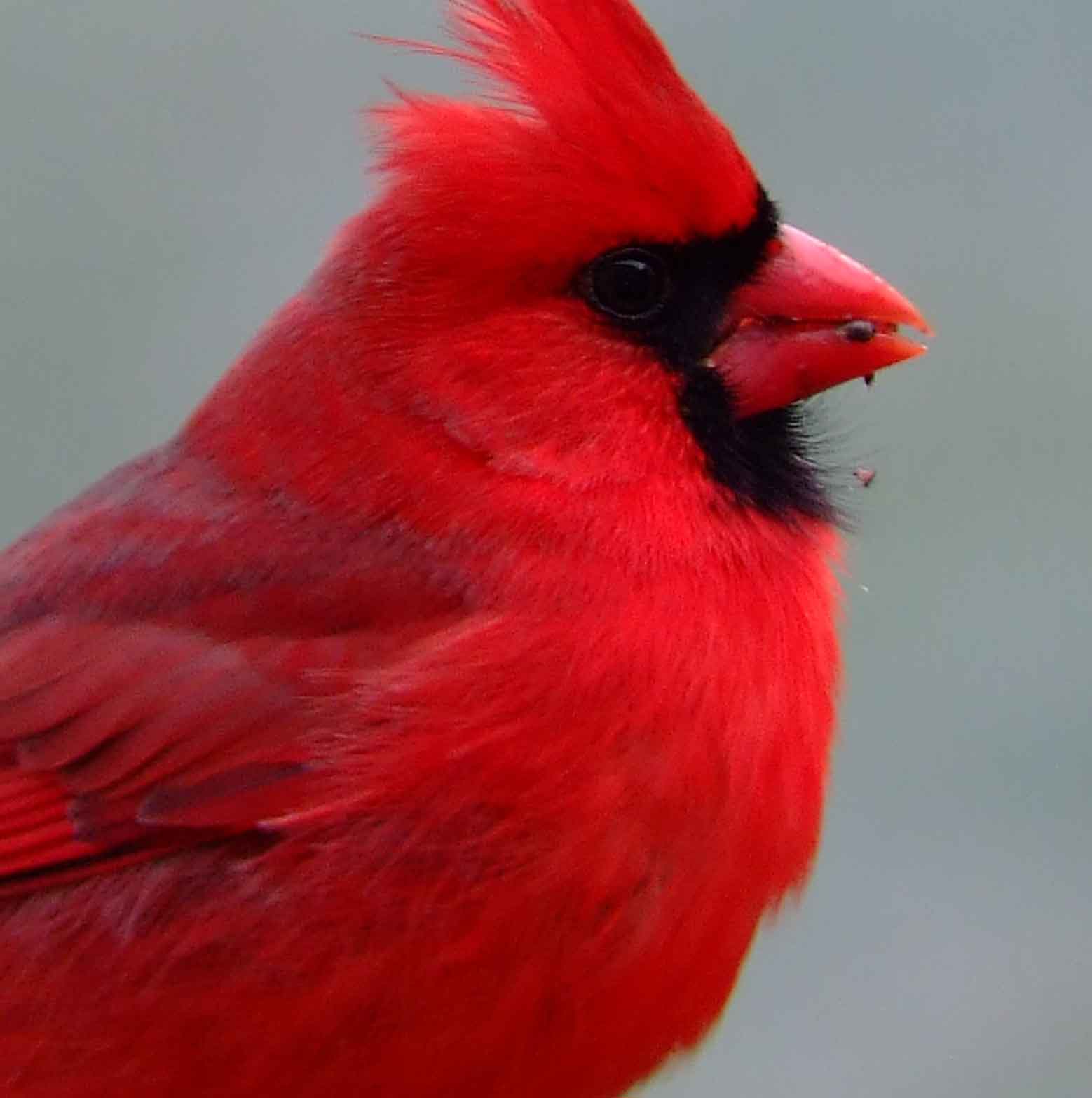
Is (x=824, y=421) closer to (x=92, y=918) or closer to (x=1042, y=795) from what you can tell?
(x=92, y=918)

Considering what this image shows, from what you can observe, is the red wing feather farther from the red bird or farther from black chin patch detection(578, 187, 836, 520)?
black chin patch detection(578, 187, 836, 520)

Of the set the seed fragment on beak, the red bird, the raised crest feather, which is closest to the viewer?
the red bird

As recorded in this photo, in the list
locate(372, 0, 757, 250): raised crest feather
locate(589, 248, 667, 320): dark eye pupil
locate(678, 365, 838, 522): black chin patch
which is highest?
locate(372, 0, 757, 250): raised crest feather

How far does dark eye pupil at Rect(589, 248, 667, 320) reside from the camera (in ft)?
6.74

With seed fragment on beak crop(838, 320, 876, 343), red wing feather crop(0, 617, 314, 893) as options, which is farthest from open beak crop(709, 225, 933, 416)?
red wing feather crop(0, 617, 314, 893)

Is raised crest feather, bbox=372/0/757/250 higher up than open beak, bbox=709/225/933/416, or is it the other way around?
raised crest feather, bbox=372/0/757/250

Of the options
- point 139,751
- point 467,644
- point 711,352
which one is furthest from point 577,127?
point 139,751

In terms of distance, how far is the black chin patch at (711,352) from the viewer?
81.7 inches

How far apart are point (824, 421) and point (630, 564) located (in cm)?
29

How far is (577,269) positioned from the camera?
205 cm

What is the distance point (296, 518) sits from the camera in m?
2.07

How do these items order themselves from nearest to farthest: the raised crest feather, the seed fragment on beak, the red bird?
the red bird < the raised crest feather < the seed fragment on beak

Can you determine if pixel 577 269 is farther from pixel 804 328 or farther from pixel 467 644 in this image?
pixel 467 644

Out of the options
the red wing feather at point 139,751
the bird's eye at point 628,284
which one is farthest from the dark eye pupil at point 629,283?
the red wing feather at point 139,751
